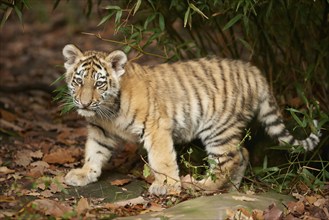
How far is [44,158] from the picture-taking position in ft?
18.5

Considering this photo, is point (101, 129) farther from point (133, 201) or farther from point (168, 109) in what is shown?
point (133, 201)

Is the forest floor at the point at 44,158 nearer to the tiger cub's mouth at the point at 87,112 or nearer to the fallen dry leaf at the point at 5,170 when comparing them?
the fallen dry leaf at the point at 5,170

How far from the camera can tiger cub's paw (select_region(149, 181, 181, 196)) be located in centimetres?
469

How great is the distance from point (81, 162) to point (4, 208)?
1.63m

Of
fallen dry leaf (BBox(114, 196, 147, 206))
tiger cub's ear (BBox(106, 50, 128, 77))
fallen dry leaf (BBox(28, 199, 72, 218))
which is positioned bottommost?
fallen dry leaf (BBox(114, 196, 147, 206))

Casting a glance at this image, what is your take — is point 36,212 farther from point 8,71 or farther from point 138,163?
point 8,71

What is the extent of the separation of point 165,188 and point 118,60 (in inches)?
39.0

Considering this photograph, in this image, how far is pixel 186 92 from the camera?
523cm

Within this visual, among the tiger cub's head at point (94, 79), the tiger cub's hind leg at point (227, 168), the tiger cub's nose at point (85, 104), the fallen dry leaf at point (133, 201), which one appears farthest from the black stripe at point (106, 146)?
the tiger cub's hind leg at point (227, 168)

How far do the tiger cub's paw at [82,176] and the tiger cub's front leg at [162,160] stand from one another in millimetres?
484

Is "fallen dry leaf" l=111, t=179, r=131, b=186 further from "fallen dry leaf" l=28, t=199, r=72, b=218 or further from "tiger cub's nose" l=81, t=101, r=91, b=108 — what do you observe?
"fallen dry leaf" l=28, t=199, r=72, b=218

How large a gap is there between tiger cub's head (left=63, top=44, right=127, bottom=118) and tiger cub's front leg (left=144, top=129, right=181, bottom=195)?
0.37 meters

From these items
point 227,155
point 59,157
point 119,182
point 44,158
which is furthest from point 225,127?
point 44,158

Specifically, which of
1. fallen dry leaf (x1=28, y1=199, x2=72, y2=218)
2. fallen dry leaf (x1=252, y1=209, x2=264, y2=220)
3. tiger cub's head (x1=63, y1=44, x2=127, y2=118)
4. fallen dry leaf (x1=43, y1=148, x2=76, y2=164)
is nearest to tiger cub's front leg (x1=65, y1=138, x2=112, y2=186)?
tiger cub's head (x1=63, y1=44, x2=127, y2=118)
